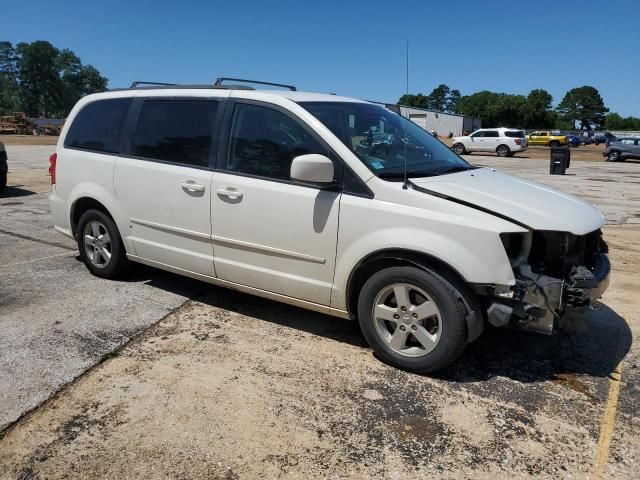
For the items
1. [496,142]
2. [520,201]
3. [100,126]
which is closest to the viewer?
[520,201]

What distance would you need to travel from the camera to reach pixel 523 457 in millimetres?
2656

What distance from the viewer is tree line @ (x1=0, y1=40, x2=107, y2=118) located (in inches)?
5059

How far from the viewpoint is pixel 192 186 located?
4207mm

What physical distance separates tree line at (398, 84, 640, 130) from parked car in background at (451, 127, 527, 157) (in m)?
62.5

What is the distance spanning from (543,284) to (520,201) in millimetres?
584

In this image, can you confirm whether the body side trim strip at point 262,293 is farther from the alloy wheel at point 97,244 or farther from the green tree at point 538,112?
the green tree at point 538,112

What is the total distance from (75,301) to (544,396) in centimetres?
390

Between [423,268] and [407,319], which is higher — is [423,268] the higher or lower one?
the higher one

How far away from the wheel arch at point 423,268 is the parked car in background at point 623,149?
105ft

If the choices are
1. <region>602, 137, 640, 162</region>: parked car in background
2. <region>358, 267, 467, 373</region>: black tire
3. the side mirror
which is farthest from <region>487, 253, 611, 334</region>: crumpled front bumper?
<region>602, 137, 640, 162</region>: parked car in background

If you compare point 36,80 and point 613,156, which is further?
point 36,80

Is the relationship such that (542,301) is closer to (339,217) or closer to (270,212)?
(339,217)

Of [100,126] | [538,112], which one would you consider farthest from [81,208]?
[538,112]

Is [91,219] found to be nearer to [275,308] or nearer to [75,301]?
[75,301]
